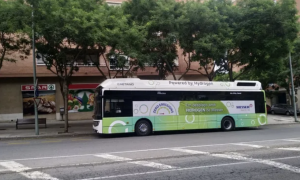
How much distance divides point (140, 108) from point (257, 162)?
347 inches

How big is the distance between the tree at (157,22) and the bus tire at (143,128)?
3.99m

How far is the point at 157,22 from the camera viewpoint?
17797mm

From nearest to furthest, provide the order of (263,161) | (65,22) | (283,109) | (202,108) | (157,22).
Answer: (263,161) → (65,22) → (202,108) → (157,22) → (283,109)

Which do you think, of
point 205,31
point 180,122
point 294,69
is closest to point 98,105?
point 180,122

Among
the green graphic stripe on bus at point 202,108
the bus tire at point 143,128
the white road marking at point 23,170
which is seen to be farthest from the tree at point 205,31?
the white road marking at point 23,170

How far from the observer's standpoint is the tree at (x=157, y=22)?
17.7 metres

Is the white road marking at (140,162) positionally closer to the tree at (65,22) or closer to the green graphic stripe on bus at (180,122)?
the green graphic stripe on bus at (180,122)

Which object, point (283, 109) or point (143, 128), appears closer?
point (143, 128)

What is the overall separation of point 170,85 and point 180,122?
2.25 m

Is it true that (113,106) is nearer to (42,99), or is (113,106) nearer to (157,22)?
(157,22)

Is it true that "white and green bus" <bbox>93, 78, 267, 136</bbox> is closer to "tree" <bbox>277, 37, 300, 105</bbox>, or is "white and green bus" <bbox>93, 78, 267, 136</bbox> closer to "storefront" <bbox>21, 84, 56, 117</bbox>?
"tree" <bbox>277, 37, 300, 105</bbox>

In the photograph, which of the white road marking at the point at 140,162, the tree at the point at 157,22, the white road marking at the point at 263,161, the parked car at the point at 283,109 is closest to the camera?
the white road marking at the point at 263,161

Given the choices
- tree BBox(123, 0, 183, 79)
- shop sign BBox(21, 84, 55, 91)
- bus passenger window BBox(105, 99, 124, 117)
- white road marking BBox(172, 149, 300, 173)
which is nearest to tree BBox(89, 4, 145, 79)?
tree BBox(123, 0, 183, 79)

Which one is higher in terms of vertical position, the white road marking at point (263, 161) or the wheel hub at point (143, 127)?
the wheel hub at point (143, 127)
